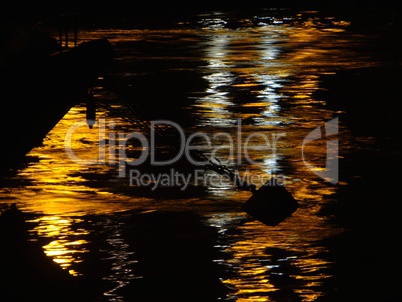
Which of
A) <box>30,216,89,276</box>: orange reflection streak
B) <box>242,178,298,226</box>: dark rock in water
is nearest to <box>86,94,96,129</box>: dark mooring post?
<box>30,216,89,276</box>: orange reflection streak

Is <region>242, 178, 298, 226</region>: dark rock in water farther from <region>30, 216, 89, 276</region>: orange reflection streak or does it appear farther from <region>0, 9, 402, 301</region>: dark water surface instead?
<region>30, 216, 89, 276</region>: orange reflection streak

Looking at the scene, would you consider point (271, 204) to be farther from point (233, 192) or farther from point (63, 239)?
point (63, 239)

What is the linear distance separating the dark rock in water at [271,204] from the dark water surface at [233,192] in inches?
4.9

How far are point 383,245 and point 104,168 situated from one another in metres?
4.66

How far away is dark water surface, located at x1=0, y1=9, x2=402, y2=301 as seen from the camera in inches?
360

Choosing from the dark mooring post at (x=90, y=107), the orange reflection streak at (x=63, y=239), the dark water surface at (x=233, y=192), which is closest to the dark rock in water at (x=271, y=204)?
the dark water surface at (x=233, y=192)

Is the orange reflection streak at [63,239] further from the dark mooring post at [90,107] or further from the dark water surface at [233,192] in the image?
the dark mooring post at [90,107]

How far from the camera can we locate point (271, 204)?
36.7 feet

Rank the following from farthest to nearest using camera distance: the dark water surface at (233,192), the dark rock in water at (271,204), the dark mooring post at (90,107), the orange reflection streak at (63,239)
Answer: the dark mooring post at (90,107) < the dark rock in water at (271,204) < the orange reflection streak at (63,239) < the dark water surface at (233,192)

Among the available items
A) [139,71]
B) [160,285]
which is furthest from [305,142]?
[139,71]

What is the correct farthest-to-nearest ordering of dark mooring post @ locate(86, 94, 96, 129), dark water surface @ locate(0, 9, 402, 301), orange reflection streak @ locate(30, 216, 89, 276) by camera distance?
dark mooring post @ locate(86, 94, 96, 129) < orange reflection streak @ locate(30, 216, 89, 276) < dark water surface @ locate(0, 9, 402, 301)

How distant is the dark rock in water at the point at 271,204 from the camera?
439 inches

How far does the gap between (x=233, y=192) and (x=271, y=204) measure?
A: 3.57 ft

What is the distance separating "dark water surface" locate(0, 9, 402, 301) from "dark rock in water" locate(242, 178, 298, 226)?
125mm
